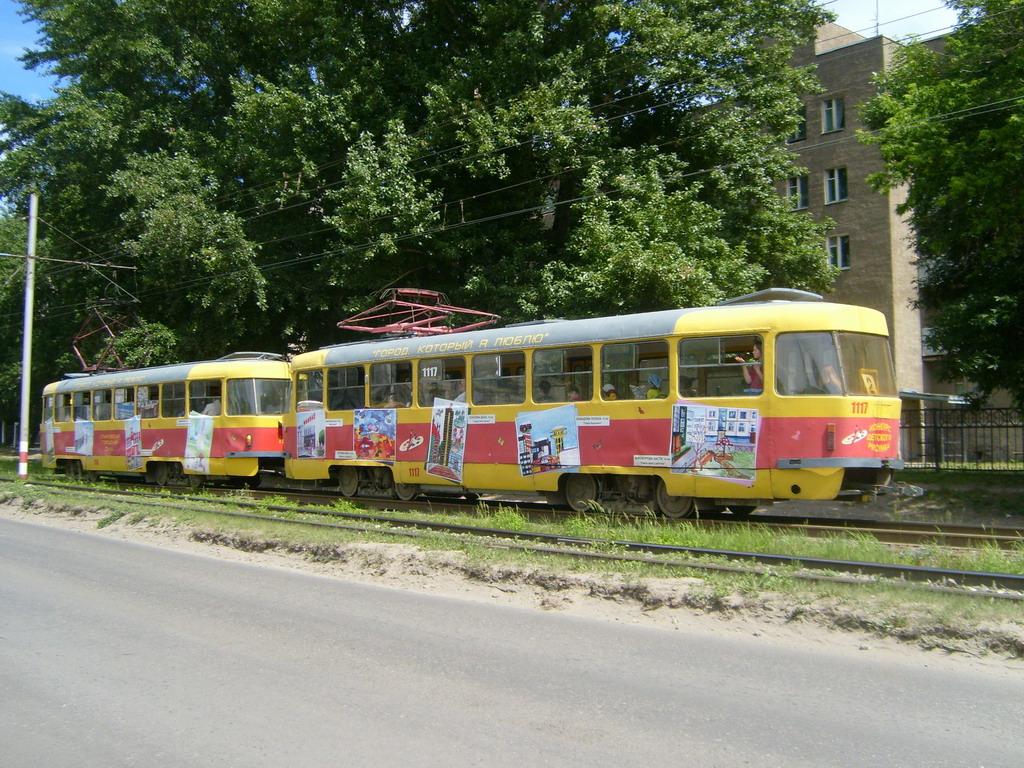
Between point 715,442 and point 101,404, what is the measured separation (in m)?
19.5

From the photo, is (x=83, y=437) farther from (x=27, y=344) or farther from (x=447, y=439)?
(x=447, y=439)

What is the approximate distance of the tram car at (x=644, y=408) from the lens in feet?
37.9

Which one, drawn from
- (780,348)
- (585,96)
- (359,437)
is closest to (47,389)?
(359,437)

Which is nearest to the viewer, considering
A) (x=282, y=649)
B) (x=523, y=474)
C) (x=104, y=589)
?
(x=282, y=649)

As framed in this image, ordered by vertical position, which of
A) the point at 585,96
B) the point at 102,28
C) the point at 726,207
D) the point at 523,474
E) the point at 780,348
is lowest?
the point at 523,474

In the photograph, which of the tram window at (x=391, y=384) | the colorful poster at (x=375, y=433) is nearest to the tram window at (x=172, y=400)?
Answer: the colorful poster at (x=375, y=433)

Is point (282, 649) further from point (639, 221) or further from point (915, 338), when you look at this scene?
point (915, 338)

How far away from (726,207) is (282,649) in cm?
1859

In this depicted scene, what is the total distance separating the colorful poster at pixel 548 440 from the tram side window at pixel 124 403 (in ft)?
45.3

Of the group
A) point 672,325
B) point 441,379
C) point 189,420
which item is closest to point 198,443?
point 189,420

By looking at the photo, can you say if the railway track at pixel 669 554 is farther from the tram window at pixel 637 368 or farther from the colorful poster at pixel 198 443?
the colorful poster at pixel 198 443

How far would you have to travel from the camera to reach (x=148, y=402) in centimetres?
2283

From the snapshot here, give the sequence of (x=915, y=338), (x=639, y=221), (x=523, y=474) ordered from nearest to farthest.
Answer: (x=523, y=474)
(x=639, y=221)
(x=915, y=338)

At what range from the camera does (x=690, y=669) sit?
6340 mm
